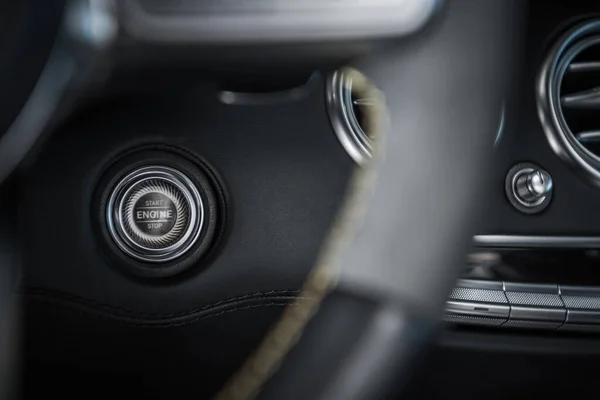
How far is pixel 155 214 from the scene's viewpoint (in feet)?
3.49

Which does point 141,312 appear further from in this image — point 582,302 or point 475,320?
point 582,302

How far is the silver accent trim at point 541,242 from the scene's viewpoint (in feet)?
3.73

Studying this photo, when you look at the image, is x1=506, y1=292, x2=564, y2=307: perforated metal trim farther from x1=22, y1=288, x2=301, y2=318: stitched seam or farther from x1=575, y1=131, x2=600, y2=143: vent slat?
x1=22, y1=288, x2=301, y2=318: stitched seam

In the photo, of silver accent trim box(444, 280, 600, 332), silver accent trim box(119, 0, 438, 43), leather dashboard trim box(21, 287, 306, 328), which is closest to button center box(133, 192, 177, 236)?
leather dashboard trim box(21, 287, 306, 328)

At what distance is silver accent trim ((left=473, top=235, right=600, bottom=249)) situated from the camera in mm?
1138

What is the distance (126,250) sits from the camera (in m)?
1.04

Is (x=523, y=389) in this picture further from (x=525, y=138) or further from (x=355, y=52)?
(x=355, y=52)

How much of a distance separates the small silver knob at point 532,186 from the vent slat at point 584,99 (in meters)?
0.10

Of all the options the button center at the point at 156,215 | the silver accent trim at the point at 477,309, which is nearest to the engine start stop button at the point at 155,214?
the button center at the point at 156,215

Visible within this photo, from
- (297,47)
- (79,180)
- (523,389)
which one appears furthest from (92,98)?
(523,389)

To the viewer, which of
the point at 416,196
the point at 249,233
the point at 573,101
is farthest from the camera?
the point at 573,101

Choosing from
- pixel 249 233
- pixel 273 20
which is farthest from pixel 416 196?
pixel 249 233

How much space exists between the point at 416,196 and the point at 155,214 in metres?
0.56

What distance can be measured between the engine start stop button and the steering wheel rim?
48 centimetres
